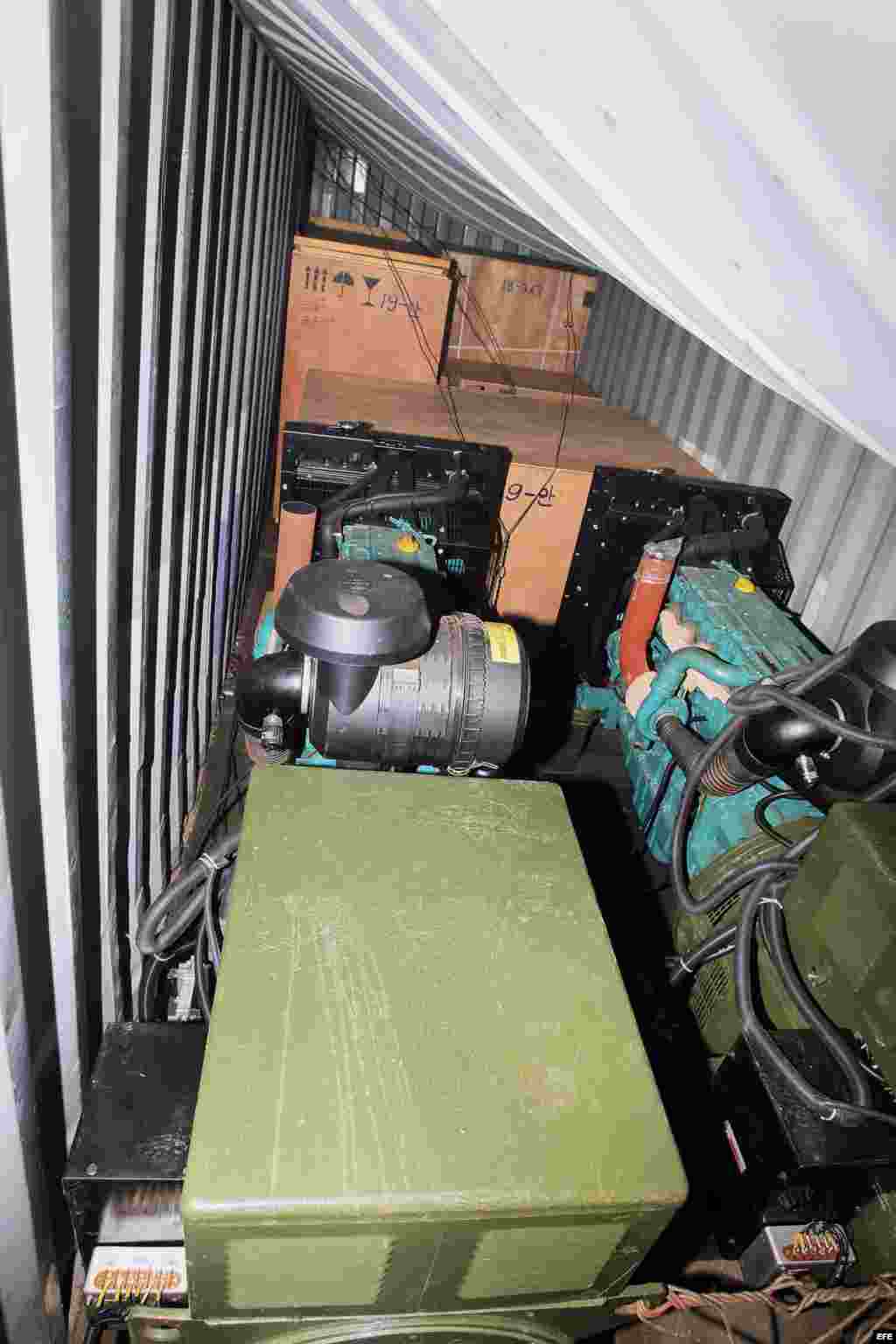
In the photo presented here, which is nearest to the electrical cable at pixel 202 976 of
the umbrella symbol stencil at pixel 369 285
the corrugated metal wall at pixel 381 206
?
the umbrella symbol stencil at pixel 369 285

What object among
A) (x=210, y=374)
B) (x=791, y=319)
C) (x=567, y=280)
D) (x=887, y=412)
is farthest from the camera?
(x=567, y=280)

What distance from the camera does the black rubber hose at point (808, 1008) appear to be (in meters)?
1.31

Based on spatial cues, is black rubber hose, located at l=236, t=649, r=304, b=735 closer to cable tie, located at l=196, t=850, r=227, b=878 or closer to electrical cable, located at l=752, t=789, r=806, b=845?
cable tie, located at l=196, t=850, r=227, b=878

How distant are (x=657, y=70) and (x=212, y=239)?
77.7 inches

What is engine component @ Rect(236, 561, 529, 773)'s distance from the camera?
5.10ft

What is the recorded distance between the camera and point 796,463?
10.8ft

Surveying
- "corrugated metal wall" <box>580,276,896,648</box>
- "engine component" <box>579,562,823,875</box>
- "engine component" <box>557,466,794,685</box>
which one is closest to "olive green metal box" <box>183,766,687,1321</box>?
"engine component" <box>579,562,823,875</box>

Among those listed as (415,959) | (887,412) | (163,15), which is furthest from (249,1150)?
(163,15)

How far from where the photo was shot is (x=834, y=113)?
72cm

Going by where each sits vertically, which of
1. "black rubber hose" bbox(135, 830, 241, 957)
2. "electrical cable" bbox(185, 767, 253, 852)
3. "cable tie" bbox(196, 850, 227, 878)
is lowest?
"electrical cable" bbox(185, 767, 253, 852)

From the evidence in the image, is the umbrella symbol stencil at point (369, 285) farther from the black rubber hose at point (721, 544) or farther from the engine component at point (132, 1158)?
the engine component at point (132, 1158)

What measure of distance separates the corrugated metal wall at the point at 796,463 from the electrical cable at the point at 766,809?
0.98 meters

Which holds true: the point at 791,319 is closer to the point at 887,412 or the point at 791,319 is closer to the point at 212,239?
the point at 887,412

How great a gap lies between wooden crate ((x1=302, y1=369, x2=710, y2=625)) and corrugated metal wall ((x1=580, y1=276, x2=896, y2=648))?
209 mm
